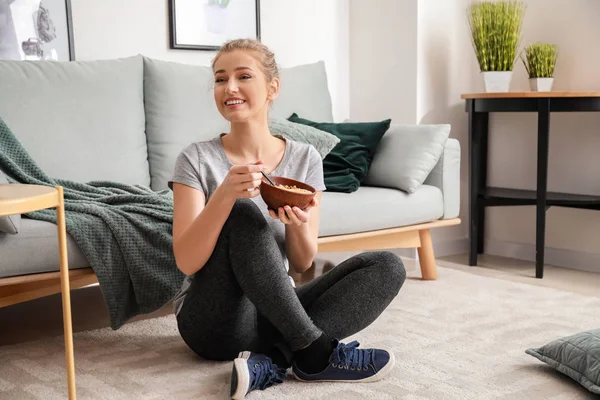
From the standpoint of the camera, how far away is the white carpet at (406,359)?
6.20ft

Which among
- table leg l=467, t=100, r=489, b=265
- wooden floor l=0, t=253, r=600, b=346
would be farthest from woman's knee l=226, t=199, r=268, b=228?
table leg l=467, t=100, r=489, b=265

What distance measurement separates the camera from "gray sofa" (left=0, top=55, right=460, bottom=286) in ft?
8.70

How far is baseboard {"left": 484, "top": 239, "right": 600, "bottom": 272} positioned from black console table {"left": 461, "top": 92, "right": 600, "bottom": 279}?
29 centimetres

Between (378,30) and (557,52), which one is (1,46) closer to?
(378,30)

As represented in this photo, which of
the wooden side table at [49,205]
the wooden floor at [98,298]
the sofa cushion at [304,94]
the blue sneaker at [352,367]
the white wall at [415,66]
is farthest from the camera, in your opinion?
the white wall at [415,66]

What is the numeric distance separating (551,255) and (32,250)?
2.41m

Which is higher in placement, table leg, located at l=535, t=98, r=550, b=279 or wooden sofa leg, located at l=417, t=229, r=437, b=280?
table leg, located at l=535, t=98, r=550, b=279

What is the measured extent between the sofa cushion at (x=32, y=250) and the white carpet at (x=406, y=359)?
0.26 m

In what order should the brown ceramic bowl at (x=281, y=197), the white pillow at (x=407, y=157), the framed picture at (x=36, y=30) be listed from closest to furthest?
the brown ceramic bowl at (x=281, y=197)
the framed picture at (x=36, y=30)
the white pillow at (x=407, y=157)

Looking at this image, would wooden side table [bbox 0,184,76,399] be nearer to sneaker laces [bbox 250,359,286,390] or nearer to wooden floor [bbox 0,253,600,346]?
sneaker laces [bbox 250,359,286,390]

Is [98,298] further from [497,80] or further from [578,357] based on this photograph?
[497,80]

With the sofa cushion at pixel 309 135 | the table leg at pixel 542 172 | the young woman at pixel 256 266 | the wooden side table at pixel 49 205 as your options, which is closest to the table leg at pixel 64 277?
the wooden side table at pixel 49 205

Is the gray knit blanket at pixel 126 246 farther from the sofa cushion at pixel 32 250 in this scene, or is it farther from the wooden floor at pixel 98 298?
the wooden floor at pixel 98 298

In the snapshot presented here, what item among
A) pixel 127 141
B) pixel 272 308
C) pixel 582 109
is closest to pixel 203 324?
pixel 272 308
